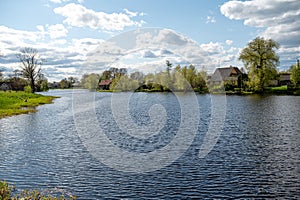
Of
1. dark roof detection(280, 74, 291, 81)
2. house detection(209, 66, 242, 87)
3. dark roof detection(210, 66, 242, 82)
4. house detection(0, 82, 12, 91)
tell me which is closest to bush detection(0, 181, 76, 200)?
house detection(209, 66, 242, 87)

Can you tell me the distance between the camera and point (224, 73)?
120500 millimetres

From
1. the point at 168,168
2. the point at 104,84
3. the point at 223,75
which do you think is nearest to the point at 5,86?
the point at 104,84

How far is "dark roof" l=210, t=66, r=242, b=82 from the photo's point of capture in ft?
383

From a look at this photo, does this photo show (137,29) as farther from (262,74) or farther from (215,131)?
(262,74)

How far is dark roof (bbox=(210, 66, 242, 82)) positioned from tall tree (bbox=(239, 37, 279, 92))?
91.7 feet

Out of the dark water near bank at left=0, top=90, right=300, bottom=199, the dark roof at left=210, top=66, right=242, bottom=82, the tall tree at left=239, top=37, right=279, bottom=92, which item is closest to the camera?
the dark water near bank at left=0, top=90, right=300, bottom=199

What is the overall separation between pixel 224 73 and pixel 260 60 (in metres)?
34.9

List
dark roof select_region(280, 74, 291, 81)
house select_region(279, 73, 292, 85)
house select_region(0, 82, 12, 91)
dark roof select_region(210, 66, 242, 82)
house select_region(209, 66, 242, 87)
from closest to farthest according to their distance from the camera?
house select_region(209, 66, 242, 87) < house select_region(0, 82, 12, 91) < dark roof select_region(210, 66, 242, 82) < house select_region(279, 73, 292, 85) < dark roof select_region(280, 74, 291, 81)

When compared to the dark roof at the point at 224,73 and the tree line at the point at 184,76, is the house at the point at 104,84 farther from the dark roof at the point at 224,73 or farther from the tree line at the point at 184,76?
the dark roof at the point at 224,73

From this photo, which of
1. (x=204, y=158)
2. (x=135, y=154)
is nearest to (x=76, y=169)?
(x=135, y=154)

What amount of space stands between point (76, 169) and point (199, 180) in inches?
267

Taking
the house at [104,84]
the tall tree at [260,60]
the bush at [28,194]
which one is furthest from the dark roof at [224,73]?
the bush at [28,194]

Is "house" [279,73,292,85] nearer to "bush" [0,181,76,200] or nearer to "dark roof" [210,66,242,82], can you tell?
"dark roof" [210,66,242,82]

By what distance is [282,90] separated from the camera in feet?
282
